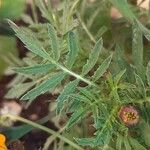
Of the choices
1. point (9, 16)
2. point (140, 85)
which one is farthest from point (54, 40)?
point (9, 16)

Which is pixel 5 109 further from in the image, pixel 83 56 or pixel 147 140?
pixel 147 140

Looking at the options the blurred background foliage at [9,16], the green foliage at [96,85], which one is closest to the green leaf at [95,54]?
the green foliage at [96,85]

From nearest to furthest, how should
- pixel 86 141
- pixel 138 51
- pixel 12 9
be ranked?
pixel 86 141 → pixel 138 51 → pixel 12 9

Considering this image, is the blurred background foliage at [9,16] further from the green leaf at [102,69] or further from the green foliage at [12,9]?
the green leaf at [102,69]

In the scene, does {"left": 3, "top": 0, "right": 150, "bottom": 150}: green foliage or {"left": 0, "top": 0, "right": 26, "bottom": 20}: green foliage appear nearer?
{"left": 3, "top": 0, "right": 150, "bottom": 150}: green foliage

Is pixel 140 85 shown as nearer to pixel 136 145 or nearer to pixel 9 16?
pixel 136 145

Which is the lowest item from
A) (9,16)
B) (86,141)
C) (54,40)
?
(86,141)

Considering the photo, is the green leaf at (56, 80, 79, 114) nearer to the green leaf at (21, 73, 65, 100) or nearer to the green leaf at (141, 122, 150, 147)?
the green leaf at (21, 73, 65, 100)

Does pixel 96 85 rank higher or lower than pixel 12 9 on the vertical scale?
lower

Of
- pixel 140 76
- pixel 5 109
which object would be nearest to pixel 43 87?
pixel 140 76

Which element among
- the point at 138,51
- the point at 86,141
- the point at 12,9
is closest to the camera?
the point at 86,141

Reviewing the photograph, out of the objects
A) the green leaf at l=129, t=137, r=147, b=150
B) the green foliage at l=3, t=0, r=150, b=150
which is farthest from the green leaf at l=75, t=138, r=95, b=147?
the green leaf at l=129, t=137, r=147, b=150
